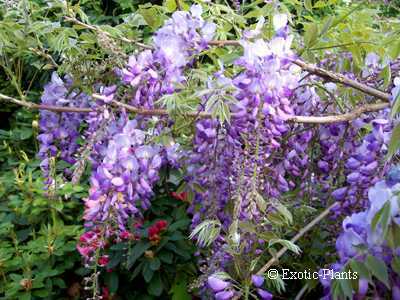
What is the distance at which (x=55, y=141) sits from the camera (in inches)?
66.4

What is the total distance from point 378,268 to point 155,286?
107 cm

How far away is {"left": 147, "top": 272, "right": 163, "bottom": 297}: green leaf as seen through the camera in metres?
1.87

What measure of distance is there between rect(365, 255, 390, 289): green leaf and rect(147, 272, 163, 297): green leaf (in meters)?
1.03

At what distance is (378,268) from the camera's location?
932 millimetres

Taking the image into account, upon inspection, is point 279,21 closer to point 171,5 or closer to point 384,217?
point 171,5

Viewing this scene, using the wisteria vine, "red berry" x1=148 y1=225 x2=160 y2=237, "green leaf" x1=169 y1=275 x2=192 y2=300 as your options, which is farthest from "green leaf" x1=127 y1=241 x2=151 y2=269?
the wisteria vine

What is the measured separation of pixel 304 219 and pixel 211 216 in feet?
0.97

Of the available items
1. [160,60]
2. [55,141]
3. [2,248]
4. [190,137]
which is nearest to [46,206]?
[2,248]

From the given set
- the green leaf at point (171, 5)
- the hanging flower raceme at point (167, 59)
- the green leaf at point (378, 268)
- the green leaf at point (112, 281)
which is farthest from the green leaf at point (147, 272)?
the green leaf at point (378, 268)

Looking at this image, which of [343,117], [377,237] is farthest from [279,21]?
[377,237]

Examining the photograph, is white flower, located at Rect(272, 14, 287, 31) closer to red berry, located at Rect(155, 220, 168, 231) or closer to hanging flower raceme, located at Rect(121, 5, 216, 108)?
hanging flower raceme, located at Rect(121, 5, 216, 108)

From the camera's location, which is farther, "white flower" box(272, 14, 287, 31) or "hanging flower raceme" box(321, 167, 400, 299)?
"white flower" box(272, 14, 287, 31)

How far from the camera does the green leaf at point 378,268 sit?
0.92 meters

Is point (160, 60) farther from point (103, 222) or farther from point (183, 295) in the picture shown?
point (183, 295)
